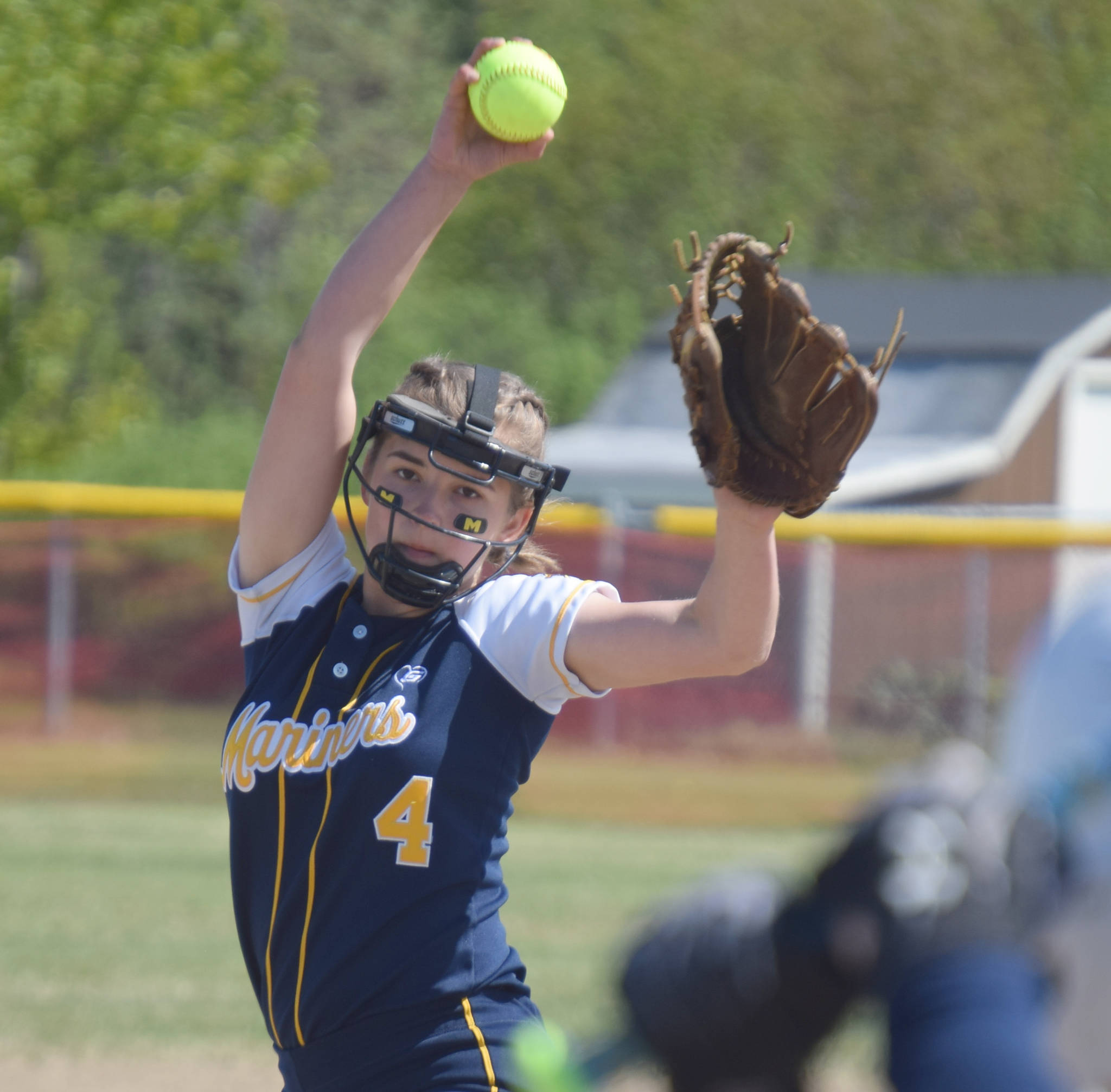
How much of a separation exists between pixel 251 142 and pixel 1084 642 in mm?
13897

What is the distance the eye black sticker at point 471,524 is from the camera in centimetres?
221

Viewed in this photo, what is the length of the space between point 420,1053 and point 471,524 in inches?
29.0

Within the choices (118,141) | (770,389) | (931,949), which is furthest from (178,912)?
(118,141)

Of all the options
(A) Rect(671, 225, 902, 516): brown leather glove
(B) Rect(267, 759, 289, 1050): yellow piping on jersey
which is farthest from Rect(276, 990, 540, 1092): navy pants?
(A) Rect(671, 225, 902, 516): brown leather glove

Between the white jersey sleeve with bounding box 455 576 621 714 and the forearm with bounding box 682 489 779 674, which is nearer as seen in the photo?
the forearm with bounding box 682 489 779 674

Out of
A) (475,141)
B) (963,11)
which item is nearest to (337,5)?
(963,11)

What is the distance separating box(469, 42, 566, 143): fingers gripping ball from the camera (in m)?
2.25

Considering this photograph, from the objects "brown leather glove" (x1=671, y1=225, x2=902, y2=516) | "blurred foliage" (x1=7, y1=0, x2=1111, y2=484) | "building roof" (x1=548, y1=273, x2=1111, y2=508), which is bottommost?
"brown leather glove" (x1=671, y1=225, x2=902, y2=516)

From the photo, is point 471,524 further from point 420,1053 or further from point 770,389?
point 420,1053

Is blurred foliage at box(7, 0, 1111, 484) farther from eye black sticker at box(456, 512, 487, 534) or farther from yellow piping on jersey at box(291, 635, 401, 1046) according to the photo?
yellow piping on jersey at box(291, 635, 401, 1046)

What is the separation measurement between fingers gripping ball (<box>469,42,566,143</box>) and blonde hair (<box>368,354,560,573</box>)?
0.36m

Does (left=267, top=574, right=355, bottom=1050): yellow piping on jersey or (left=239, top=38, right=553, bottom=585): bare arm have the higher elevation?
(left=239, top=38, right=553, bottom=585): bare arm

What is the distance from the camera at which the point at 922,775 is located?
1.04m

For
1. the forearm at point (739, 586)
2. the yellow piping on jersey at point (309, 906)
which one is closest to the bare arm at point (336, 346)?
the yellow piping on jersey at point (309, 906)
